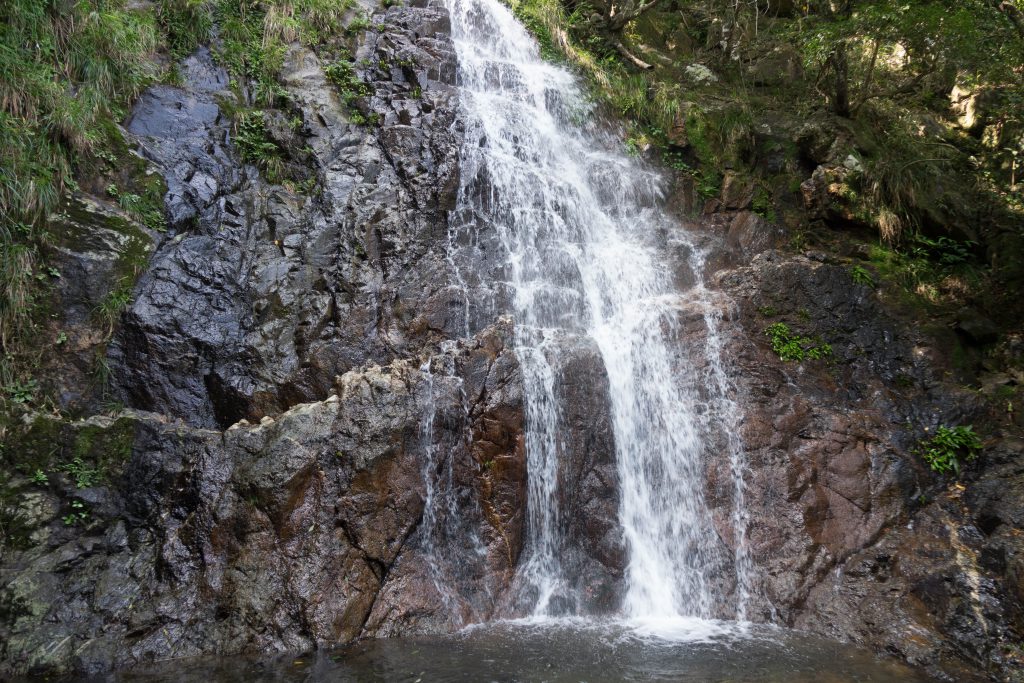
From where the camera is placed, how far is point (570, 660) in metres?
4.99

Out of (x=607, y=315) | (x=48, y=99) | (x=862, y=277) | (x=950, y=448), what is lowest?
(x=950, y=448)

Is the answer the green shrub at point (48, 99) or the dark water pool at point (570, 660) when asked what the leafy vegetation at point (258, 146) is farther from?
the dark water pool at point (570, 660)

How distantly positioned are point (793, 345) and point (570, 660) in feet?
17.0

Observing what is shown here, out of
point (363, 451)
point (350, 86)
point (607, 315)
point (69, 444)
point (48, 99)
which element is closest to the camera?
point (69, 444)

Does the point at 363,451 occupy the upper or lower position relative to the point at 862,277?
lower

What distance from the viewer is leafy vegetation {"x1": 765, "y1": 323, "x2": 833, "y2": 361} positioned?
783 centimetres

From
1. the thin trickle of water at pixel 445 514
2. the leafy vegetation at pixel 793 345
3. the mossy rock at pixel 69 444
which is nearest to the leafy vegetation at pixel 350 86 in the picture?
the thin trickle of water at pixel 445 514

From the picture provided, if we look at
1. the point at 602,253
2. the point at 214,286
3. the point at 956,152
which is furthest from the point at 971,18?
the point at 214,286

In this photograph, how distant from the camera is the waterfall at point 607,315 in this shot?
6629mm

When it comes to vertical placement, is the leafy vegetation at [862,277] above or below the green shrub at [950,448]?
above

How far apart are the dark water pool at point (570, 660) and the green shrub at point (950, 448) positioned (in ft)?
8.38

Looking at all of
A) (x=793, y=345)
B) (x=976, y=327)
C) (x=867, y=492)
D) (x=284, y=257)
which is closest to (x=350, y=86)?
(x=284, y=257)

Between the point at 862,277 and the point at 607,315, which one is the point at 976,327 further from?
the point at 607,315

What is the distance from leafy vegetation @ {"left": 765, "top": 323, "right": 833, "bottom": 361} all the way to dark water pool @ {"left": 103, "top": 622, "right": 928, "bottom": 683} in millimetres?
3554
